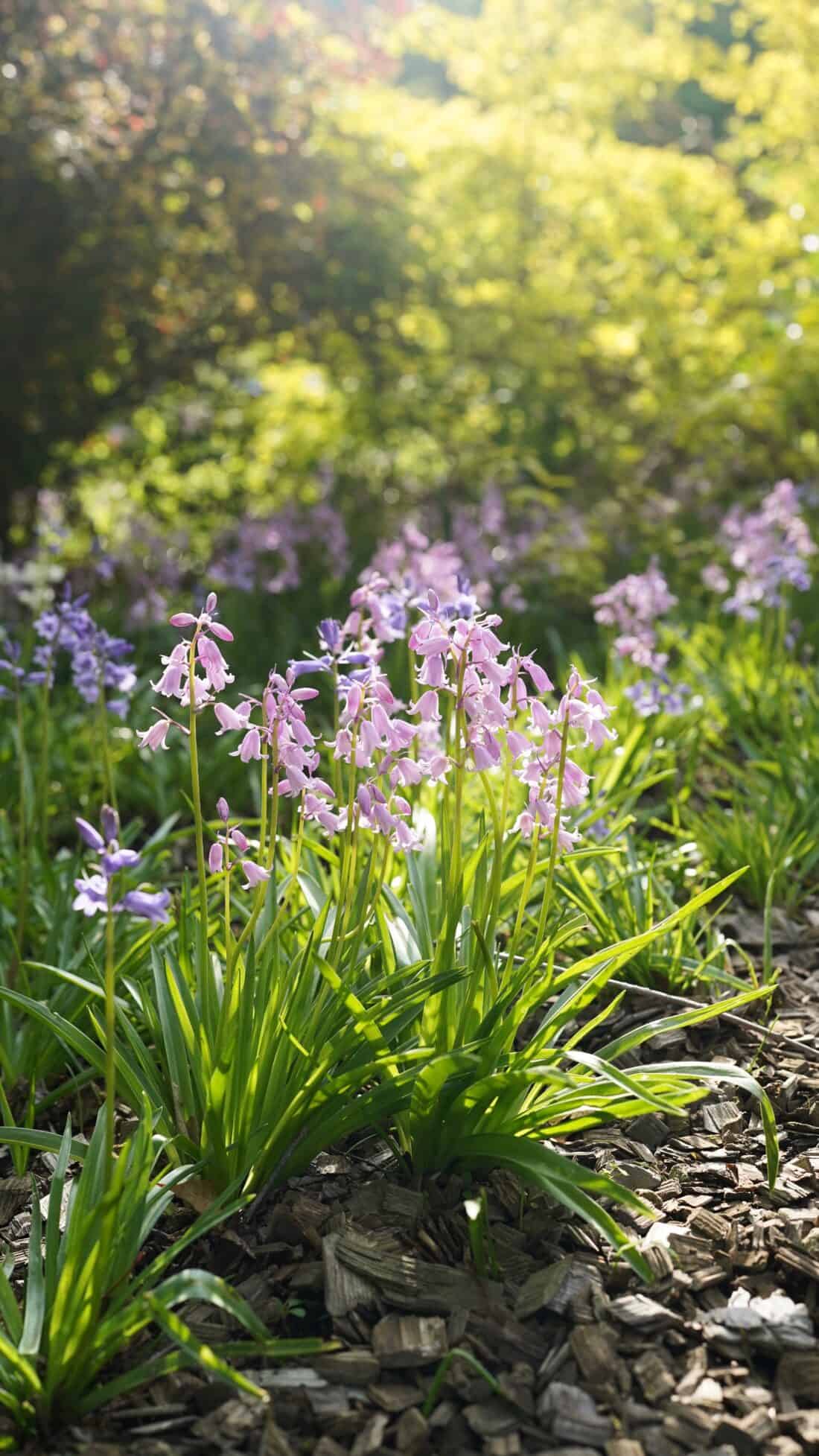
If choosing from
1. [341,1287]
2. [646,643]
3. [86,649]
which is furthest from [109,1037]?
[646,643]

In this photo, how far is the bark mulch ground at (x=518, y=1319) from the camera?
1596mm

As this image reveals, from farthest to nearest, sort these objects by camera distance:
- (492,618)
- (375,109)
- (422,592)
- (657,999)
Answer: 1. (375,109)
2. (422,592)
3. (657,999)
4. (492,618)

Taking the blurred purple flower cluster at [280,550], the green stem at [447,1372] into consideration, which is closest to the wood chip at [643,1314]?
the green stem at [447,1372]

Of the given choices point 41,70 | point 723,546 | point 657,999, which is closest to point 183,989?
point 657,999

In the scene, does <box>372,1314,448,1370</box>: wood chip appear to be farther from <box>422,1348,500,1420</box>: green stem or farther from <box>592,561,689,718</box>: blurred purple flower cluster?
<box>592,561,689,718</box>: blurred purple flower cluster

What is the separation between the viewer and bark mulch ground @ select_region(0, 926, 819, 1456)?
1.60 meters

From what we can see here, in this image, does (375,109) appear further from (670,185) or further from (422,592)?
(422,592)

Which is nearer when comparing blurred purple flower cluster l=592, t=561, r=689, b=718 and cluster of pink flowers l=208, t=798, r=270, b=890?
cluster of pink flowers l=208, t=798, r=270, b=890

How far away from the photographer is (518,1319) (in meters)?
1.77

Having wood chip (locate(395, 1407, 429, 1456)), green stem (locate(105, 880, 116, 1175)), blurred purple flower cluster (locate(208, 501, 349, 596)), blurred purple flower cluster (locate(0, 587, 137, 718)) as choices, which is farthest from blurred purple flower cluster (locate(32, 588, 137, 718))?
blurred purple flower cluster (locate(208, 501, 349, 596))

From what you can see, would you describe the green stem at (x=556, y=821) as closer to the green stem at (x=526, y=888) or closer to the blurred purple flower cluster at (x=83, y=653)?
the green stem at (x=526, y=888)

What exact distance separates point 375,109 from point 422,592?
196 inches

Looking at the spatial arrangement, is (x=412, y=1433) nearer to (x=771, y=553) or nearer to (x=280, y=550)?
(x=771, y=553)

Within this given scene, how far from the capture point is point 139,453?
26.3ft
